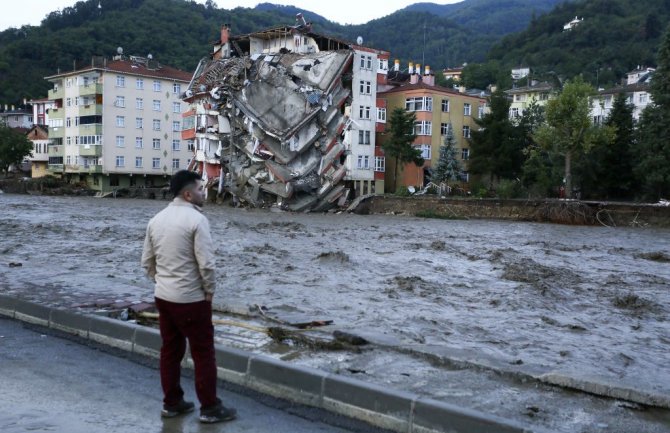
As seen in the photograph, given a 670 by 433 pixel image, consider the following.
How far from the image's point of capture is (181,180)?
5.84 metres

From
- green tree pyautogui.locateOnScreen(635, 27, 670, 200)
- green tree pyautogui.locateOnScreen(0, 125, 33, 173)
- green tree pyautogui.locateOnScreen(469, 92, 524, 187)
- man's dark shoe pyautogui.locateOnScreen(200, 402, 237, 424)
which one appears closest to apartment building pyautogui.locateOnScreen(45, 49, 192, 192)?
green tree pyautogui.locateOnScreen(0, 125, 33, 173)

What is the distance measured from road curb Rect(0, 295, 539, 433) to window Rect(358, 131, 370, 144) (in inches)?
2306

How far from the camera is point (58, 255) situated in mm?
20219

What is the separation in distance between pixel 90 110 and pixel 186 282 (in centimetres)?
8740

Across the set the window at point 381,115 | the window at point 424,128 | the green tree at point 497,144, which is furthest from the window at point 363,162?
the green tree at point 497,144

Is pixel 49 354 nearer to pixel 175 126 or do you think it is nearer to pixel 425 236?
pixel 425 236

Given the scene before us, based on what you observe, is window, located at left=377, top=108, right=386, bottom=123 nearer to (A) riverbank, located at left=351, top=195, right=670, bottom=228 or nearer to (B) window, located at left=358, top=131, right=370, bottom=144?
(B) window, located at left=358, top=131, right=370, bottom=144

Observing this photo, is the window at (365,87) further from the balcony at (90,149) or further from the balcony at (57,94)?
the balcony at (57,94)

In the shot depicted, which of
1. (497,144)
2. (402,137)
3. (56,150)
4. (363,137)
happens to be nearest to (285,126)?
(363,137)

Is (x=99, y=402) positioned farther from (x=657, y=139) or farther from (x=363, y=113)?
(x=363, y=113)

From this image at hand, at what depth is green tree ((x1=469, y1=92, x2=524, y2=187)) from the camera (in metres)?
66.9

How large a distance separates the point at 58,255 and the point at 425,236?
786 inches

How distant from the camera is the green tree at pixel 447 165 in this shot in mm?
65125

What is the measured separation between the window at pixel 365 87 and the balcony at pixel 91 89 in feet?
125
